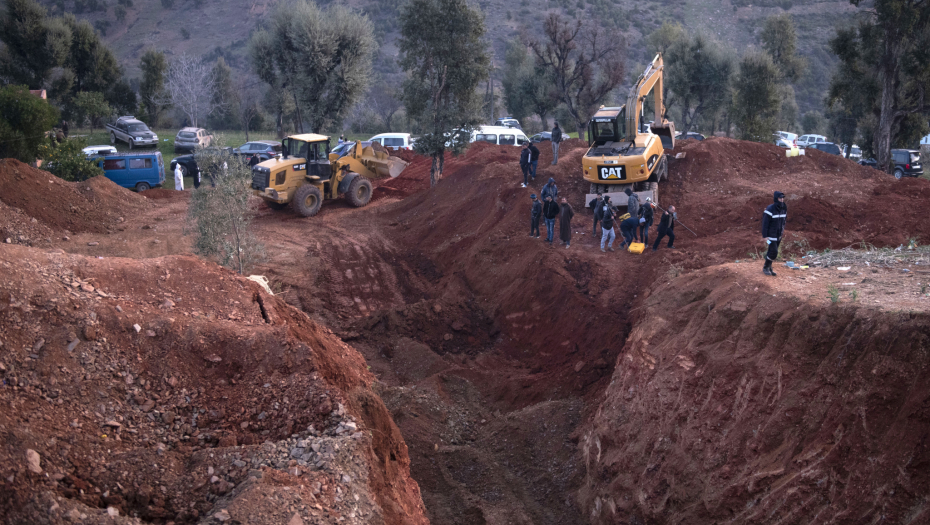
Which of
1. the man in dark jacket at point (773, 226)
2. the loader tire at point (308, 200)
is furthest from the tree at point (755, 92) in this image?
the man in dark jacket at point (773, 226)

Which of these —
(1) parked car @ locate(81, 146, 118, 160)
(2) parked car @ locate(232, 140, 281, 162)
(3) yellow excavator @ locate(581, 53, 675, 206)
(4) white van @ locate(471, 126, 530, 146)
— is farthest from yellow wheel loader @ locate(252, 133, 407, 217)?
(1) parked car @ locate(81, 146, 118, 160)

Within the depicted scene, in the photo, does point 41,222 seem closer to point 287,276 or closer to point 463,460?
point 287,276

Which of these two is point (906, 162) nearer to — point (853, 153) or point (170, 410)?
point (853, 153)

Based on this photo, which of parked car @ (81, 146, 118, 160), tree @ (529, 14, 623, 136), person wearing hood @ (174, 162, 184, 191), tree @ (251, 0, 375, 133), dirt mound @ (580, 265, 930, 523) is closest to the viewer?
dirt mound @ (580, 265, 930, 523)

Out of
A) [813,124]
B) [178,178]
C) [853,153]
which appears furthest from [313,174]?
[813,124]

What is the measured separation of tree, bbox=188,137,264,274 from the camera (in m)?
13.0

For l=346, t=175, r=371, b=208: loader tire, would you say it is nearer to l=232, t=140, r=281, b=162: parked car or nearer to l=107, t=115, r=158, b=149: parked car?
l=232, t=140, r=281, b=162: parked car

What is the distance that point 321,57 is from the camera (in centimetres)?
3006

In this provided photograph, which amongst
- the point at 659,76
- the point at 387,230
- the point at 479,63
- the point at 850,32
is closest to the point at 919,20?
the point at 850,32

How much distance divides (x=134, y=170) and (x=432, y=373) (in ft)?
61.7

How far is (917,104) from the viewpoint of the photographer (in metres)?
24.7

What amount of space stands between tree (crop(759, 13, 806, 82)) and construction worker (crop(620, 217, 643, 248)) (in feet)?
89.3

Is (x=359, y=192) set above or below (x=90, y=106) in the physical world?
below

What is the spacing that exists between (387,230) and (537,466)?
12.6m
